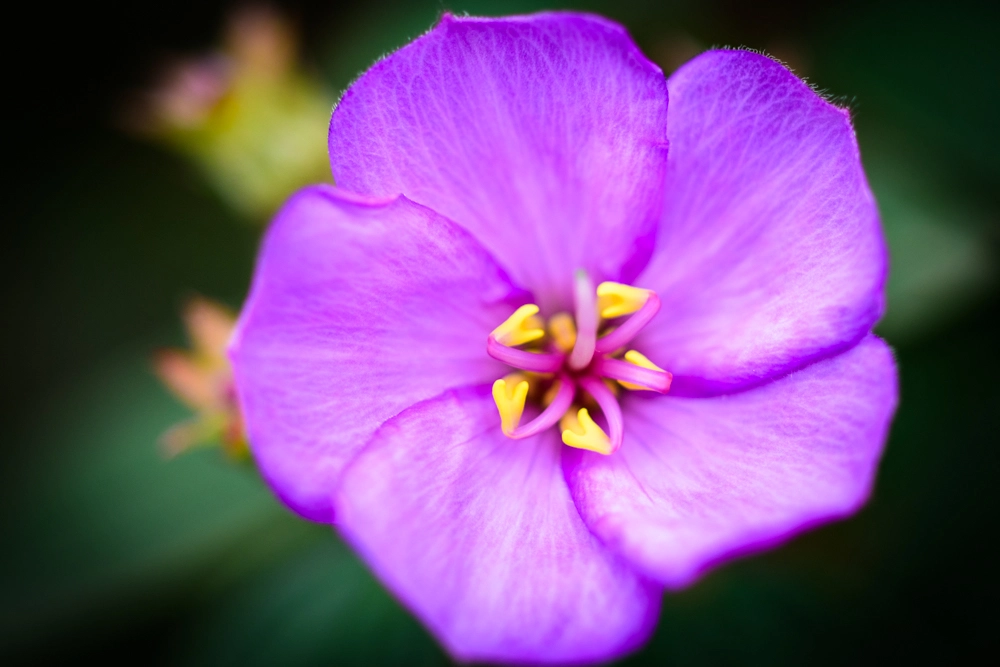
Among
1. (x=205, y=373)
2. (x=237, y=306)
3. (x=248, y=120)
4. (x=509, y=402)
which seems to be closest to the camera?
(x=509, y=402)

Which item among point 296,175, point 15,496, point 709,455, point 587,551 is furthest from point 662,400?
point 15,496

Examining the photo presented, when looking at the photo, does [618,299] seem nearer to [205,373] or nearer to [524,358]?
[524,358]

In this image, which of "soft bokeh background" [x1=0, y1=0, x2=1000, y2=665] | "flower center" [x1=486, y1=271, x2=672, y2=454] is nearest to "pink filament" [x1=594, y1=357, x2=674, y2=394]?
"flower center" [x1=486, y1=271, x2=672, y2=454]

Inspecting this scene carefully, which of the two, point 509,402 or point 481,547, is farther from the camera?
point 509,402

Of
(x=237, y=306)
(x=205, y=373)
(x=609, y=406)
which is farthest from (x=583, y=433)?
(x=237, y=306)

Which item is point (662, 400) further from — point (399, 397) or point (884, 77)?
point (884, 77)

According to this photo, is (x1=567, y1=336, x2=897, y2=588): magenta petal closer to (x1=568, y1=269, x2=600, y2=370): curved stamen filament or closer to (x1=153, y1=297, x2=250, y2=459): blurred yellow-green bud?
(x1=568, y1=269, x2=600, y2=370): curved stamen filament
